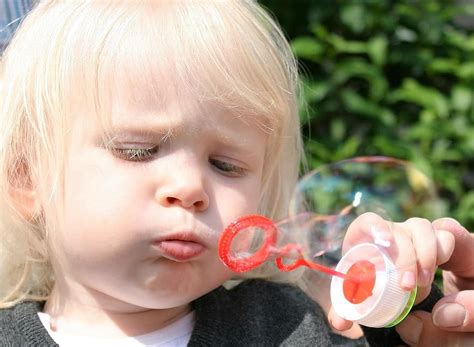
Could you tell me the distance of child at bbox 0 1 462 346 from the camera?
130 cm

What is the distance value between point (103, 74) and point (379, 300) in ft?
1.85

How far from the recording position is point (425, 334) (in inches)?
55.8

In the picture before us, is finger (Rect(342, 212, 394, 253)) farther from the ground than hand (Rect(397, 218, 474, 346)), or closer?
farther from the ground

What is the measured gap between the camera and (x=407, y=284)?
3.99 feet

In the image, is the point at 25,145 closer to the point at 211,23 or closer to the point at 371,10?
the point at 211,23

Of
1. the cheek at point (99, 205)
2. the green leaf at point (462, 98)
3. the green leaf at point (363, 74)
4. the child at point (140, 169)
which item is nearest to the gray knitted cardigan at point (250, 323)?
the child at point (140, 169)

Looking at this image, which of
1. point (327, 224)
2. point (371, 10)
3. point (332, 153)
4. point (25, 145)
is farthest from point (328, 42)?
point (25, 145)

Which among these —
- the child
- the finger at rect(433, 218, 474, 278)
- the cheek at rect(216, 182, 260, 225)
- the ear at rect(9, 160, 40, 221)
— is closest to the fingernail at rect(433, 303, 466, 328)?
the finger at rect(433, 218, 474, 278)

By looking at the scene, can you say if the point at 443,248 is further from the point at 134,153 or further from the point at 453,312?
the point at 134,153

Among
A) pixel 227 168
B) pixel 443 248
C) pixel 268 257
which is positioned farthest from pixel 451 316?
pixel 227 168

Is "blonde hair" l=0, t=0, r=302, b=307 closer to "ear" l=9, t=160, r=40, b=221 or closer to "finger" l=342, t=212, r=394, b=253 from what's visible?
"ear" l=9, t=160, r=40, b=221

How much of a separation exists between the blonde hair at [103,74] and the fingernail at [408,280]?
39 centimetres

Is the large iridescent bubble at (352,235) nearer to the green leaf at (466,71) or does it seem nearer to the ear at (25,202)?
the ear at (25,202)

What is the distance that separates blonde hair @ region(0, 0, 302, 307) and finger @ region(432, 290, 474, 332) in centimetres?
43
